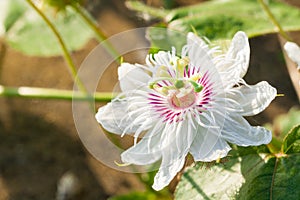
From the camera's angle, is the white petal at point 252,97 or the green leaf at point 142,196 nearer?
the white petal at point 252,97

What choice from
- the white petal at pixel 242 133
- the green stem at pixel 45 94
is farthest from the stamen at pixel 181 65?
the green stem at pixel 45 94

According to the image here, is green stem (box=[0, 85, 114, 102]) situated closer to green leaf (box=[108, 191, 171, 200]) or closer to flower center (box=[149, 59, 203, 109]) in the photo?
green leaf (box=[108, 191, 171, 200])

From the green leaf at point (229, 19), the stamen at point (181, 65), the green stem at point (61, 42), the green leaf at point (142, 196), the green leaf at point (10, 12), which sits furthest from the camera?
the green leaf at point (10, 12)

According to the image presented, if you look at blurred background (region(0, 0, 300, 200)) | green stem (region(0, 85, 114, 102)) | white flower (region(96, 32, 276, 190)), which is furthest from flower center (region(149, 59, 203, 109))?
blurred background (region(0, 0, 300, 200))

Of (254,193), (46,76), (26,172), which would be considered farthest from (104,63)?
(254,193)

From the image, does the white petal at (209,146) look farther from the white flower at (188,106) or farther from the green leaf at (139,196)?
the green leaf at (139,196)

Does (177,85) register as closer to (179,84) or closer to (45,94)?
(179,84)

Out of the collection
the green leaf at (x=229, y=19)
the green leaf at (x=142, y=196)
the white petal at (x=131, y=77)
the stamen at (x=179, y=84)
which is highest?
A: the white petal at (x=131, y=77)

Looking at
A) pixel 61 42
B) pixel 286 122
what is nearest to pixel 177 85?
pixel 61 42
